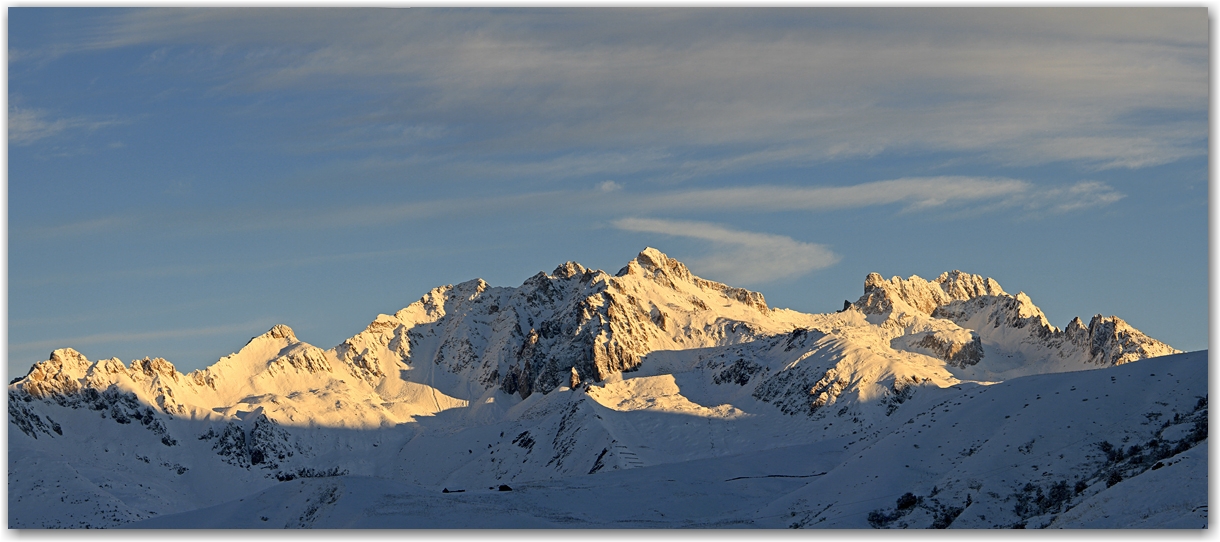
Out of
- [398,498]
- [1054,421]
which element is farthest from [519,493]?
[1054,421]

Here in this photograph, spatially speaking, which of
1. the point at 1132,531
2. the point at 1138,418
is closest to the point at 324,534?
the point at 1132,531

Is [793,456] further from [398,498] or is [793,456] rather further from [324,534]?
[324,534]

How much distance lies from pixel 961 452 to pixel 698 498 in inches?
714

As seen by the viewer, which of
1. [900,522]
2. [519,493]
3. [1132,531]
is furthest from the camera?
[519,493]

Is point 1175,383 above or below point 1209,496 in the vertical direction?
above

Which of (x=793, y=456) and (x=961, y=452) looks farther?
(x=793, y=456)

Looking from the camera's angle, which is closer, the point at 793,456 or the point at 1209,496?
the point at 1209,496

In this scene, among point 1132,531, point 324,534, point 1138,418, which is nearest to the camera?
point 1132,531

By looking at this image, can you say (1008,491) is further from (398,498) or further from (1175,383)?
(398,498)

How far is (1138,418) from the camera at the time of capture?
88625 millimetres

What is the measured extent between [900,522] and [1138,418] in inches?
742

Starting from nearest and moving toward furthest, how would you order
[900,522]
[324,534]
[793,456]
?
[324,534], [900,522], [793,456]

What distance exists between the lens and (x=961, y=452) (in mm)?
92938

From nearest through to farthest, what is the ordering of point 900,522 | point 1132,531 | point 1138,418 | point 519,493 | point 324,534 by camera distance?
point 1132,531
point 324,534
point 900,522
point 1138,418
point 519,493
